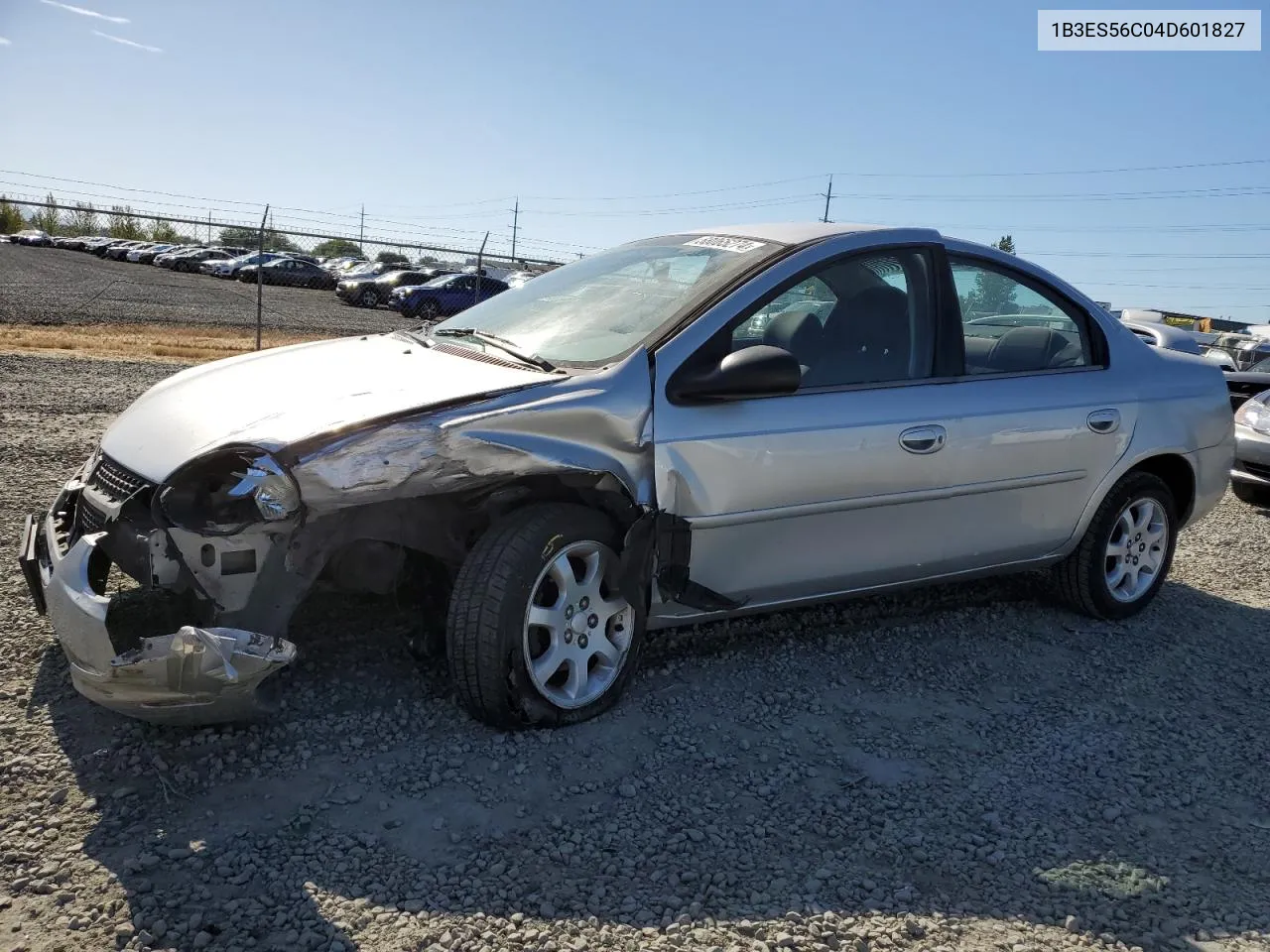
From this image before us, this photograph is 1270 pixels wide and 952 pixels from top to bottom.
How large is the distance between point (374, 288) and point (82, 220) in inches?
716

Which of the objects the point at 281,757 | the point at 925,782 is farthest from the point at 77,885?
the point at 925,782

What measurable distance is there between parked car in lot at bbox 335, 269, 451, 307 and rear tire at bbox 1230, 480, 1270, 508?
86.3 ft

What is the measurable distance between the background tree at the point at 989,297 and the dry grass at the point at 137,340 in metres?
8.28

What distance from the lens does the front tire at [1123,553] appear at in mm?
4754

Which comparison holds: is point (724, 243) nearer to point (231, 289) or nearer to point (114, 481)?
point (114, 481)

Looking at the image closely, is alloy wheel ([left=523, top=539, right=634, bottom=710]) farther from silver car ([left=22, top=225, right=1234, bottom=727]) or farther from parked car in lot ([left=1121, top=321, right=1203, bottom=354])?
parked car in lot ([left=1121, top=321, right=1203, bottom=354])

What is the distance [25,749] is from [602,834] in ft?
5.60

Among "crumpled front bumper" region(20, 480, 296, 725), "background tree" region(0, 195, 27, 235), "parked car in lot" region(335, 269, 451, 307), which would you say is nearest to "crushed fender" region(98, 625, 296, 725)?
"crumpled front bumper" region(20, 480, 296, 725)

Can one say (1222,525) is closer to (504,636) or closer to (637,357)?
(637,357)

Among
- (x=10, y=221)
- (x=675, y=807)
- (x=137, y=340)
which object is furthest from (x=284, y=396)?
(x=10, y=221)

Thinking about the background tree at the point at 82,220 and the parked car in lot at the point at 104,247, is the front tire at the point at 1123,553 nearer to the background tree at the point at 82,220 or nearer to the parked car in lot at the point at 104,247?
the background tree at the point at 82,220

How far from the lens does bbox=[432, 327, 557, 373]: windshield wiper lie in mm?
3515

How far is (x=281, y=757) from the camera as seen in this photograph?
309 cm

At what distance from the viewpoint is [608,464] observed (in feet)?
10.9
